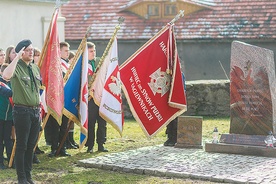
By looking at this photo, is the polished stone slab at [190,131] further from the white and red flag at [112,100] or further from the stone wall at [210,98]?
the stone wall at [210,98]

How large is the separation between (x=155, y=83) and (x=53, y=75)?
6.99 ft

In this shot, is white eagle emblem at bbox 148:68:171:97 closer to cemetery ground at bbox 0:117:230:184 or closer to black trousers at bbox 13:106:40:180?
cemetery ground at bbox 0:117:230:184

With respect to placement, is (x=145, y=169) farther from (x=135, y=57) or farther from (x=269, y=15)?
(x=269, y=15)

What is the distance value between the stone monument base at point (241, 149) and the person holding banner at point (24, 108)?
380 centimetres

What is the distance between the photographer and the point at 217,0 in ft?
93.1

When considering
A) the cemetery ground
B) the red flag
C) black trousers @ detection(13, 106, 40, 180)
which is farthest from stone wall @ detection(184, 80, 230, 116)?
black trousers @ detection(13, 106, 40, 180)

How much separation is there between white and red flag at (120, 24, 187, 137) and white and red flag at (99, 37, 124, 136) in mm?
255

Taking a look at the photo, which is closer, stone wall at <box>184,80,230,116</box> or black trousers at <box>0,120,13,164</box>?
black trousers at <box>0,120,13,164</box>

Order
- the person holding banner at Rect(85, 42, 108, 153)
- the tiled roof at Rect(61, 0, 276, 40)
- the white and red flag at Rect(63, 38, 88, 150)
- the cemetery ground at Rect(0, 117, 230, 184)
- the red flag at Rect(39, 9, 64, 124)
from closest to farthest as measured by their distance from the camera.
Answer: the cemetery ground at Rect(0, 117, 230, 184) → the red flag at Rect(39, 9, 64, 124) → the white and red flag at Rect(63, 38, 88, 150) → the person holding banner at Rect(85, 42, 108, 153) → the tiled roof at Rect(61, 0, 276, 40)

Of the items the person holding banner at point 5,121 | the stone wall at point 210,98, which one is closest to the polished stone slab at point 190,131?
the person holding banner at point 5,121

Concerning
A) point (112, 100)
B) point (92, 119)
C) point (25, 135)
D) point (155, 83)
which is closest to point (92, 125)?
point (92, 119)

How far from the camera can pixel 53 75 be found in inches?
462

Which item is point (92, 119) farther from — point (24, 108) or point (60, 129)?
point (24, 108)

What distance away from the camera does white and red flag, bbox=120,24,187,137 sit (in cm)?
1306
